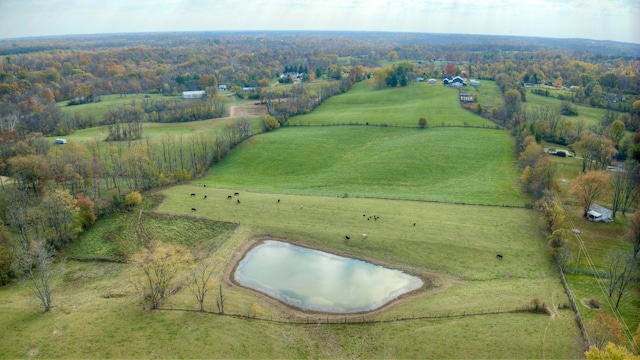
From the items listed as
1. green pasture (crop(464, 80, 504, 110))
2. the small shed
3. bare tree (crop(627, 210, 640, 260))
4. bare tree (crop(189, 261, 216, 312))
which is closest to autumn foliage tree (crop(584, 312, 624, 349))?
bare tree (crop(627, 210, 640, 260))

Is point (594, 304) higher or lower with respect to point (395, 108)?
lower

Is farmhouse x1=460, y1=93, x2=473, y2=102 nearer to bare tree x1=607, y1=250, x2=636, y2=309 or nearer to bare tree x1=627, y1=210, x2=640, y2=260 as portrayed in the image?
bare tree x1=627, y1=210, x2=640, y2=260

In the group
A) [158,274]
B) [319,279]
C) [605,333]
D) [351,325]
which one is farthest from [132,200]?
[605,333]

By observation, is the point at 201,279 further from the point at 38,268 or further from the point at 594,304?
the point at 594,304

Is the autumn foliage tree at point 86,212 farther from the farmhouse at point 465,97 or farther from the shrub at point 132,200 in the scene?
the farmhouse at point 465,97

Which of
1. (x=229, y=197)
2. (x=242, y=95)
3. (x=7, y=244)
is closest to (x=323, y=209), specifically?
(x=229, y=197)

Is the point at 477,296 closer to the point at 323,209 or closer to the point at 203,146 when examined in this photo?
the point at 323,209
